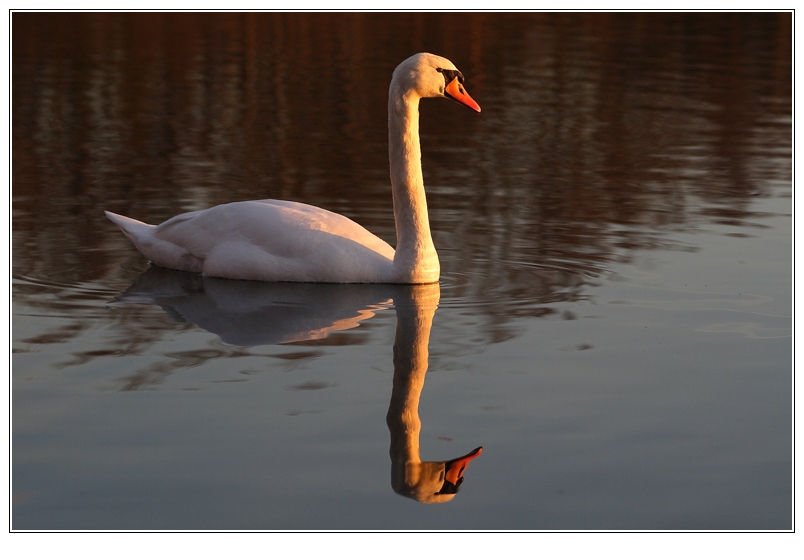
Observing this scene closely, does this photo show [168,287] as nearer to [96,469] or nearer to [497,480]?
[96,469]

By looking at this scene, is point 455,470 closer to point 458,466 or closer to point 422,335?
point 458,466

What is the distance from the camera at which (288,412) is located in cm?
609

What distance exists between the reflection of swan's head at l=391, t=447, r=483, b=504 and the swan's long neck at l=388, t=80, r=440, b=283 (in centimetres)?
328

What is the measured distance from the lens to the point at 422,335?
758 cm

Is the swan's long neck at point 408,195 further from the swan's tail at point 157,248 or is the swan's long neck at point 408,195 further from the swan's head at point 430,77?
the swan's tail at point 157,248

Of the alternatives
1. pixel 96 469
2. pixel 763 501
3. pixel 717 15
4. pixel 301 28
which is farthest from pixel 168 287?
pixel 717 15

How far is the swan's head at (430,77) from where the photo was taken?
28.3 feet

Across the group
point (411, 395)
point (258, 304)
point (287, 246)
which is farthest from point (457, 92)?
point (411, 395)

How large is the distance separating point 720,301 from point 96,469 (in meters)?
4.77

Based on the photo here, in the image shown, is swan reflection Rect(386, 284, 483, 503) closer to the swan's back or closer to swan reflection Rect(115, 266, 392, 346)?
swan reflection Rect(115, 266, 392, 346)

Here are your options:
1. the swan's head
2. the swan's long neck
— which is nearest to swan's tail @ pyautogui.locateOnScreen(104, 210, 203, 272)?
the swan's long neck

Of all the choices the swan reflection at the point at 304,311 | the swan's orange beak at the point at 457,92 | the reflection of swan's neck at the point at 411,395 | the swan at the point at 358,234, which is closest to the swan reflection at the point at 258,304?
the swan reflection at the point at 304,311

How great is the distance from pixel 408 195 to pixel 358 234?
44 centimetres

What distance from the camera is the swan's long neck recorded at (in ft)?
28.6
